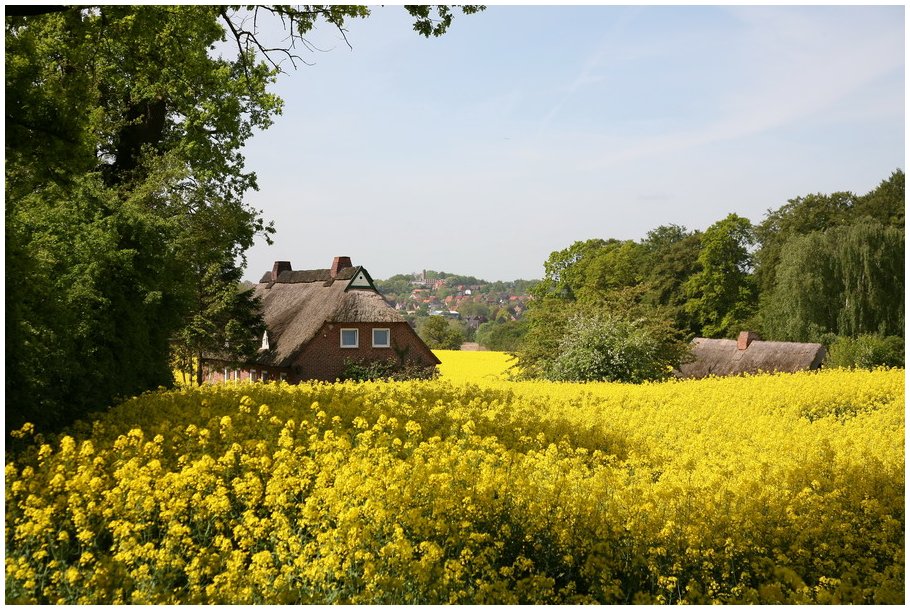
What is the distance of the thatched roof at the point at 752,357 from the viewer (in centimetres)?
3629

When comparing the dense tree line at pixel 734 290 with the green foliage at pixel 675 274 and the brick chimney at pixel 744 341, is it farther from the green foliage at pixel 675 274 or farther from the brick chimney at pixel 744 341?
the brick chimney at pixel 744 341

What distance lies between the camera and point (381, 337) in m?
37.2

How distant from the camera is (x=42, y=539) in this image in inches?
259

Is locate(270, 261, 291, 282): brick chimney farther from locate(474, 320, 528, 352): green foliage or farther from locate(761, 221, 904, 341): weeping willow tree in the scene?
locate(474, 320, 528, 352): green foliage

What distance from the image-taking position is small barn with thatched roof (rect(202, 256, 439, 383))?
117 feet

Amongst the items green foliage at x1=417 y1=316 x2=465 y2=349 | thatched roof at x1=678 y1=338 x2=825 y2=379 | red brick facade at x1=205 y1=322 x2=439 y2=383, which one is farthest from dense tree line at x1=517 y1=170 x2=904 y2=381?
green foliage at x1=417 y1=316 x2=465 y2=349

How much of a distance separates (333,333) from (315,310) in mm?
1779

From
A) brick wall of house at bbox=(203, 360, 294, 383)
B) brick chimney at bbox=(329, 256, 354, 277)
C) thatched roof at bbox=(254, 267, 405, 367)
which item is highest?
brick chimney at bbox=(329, 256, 354, 277)

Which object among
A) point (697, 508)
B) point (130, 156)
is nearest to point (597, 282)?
point (130, 156)

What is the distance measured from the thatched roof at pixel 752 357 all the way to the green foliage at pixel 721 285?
11.2 meters

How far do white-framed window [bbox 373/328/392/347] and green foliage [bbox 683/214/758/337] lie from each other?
22730 mm

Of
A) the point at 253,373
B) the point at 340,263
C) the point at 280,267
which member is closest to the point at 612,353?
the point at 340,263

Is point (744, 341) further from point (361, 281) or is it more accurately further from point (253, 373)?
point (253, 373)

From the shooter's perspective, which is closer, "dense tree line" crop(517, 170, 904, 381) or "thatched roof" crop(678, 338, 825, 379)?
"dense tree line" crop(517, 170, 904, 381)
